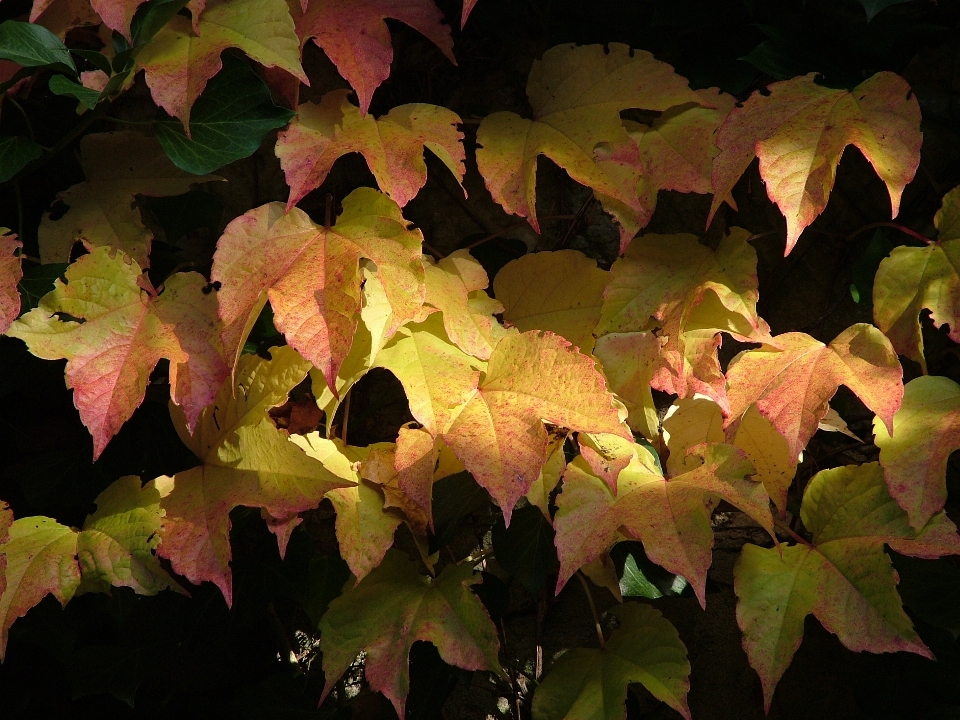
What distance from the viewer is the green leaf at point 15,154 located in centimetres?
85

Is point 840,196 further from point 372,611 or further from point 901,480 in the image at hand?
point 372,611

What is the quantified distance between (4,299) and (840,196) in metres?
1.09

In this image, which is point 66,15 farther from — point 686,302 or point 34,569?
point 686,302

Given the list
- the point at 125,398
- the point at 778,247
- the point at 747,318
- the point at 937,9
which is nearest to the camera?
the point at 125,398

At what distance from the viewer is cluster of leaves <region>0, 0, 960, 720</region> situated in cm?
75

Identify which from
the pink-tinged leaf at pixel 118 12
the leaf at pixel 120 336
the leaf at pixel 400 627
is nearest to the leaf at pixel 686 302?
the leaf at pixel 400 627

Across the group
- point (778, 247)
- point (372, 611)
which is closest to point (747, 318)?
point (778, 247)

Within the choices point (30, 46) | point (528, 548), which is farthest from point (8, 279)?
point (528, 548)

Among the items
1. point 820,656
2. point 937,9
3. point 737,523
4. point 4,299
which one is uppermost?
point 937,9

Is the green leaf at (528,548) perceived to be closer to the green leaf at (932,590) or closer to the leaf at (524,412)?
the leaf at (524,412)

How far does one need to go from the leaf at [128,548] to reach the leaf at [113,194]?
0.28m

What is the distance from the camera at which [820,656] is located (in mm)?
1164

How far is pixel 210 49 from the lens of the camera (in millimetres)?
764

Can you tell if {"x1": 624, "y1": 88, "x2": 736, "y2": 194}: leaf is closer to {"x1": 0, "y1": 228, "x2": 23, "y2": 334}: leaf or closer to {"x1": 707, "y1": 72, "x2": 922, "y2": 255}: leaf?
{"x1": 707, "y1": 72, "x2": 922, "y2": 255}: leaf
